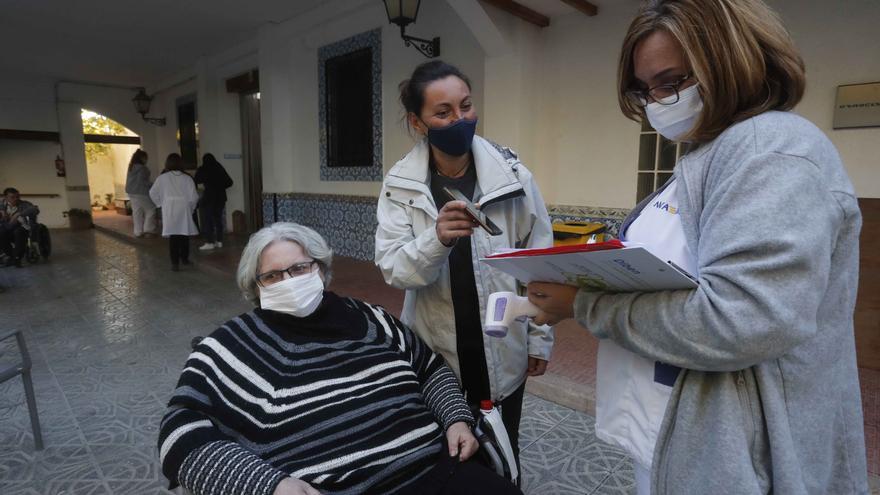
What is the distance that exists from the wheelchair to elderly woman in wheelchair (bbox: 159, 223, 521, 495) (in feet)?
25.2

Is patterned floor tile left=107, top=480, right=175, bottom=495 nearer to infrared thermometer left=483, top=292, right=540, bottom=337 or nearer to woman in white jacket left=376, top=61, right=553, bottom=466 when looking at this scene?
woman in white jacket left=376, top=61, right=553, bottom=466

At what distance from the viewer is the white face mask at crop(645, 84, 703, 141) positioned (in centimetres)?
82

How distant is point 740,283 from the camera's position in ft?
2.16

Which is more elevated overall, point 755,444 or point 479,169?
point 479,169

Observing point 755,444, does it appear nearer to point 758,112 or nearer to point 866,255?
point 758,112

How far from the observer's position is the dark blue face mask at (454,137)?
4.70 feet

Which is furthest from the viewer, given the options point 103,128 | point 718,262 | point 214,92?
point 103,128

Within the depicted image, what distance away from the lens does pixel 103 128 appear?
65.9 feet

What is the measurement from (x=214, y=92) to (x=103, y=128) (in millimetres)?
14507

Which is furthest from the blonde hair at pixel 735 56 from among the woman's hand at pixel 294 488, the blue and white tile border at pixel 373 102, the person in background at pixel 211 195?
the person in background at pixel 211 195

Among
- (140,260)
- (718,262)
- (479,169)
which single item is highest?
(479,169)

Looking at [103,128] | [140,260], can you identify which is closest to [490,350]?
[140,260]

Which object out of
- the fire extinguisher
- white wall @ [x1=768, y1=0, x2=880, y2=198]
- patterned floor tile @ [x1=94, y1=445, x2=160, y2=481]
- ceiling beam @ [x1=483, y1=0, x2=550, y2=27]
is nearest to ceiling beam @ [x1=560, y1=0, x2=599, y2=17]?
ceiling beam @ [x1=483, y1=0, x2=550, y2=27]

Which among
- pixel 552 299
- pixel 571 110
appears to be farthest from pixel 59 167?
pixel 552 299
